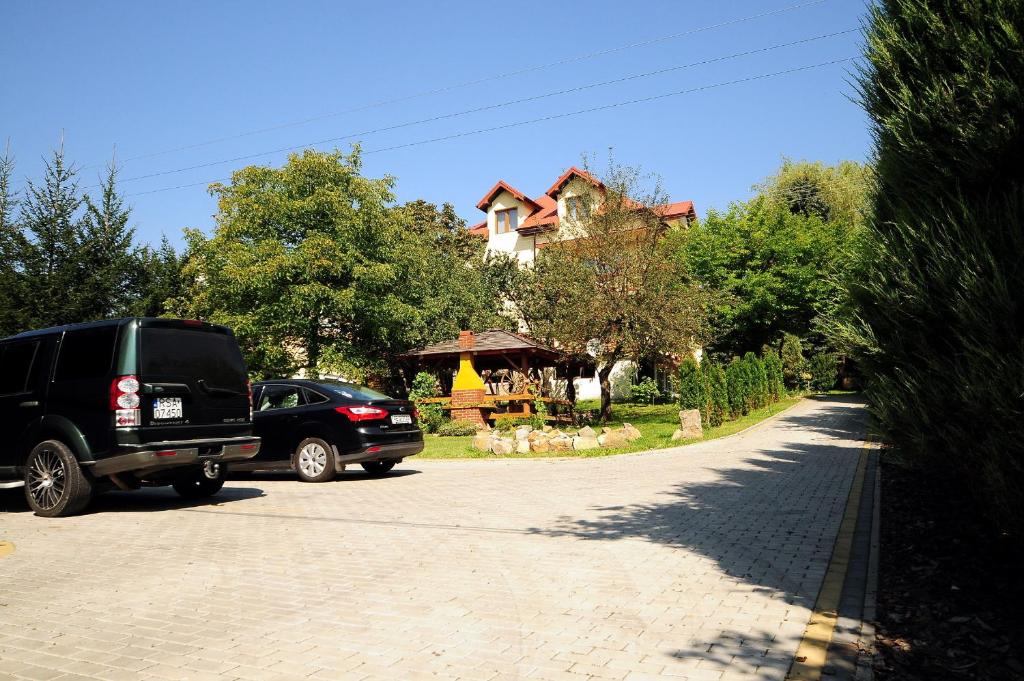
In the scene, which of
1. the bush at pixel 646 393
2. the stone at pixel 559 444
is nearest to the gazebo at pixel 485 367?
the stone at pixel 559 444

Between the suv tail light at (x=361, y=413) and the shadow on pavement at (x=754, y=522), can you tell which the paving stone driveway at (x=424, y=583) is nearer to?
the shadow on pavement at (x=754, y=522)

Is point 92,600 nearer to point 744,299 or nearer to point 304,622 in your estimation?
point 304,622

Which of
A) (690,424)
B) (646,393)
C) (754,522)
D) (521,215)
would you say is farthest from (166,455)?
(521,215)

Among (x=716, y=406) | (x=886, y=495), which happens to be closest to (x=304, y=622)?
(x=886, y=495)

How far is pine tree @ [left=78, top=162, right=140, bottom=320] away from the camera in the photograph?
27.3 metres

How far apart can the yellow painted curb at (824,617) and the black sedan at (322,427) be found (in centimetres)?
749

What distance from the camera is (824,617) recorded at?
4.84 m

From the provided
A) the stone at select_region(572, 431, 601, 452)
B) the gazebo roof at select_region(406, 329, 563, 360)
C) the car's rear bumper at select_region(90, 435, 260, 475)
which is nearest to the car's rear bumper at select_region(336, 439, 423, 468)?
the car's rear bumper at select_region(90, 435, 260, 475)

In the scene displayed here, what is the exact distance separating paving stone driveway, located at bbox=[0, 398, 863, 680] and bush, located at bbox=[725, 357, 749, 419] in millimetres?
15446

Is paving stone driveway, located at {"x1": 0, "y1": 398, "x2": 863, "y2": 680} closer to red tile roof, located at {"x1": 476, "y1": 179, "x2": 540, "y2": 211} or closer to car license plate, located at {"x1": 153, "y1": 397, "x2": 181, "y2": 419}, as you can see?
car license plate, located at {"x1": 153, "y1": 397, "x2": 181, "y2": 419}

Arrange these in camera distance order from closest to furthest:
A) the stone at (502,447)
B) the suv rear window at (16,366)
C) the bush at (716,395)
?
the suv rear window at (16,366) < the stone at (502,447) < the bush at (716,395)

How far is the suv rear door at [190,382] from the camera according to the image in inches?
344

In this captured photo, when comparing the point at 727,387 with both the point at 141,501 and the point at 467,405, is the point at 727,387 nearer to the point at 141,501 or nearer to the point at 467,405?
the point at 467,405

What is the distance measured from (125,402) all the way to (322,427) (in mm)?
4137
